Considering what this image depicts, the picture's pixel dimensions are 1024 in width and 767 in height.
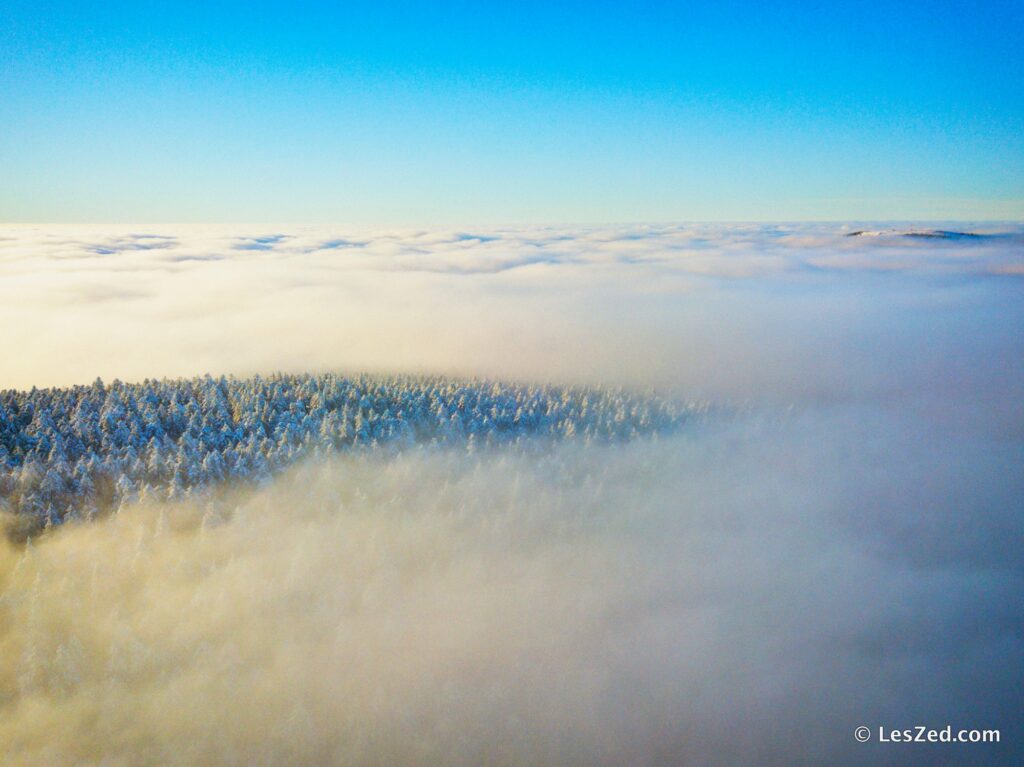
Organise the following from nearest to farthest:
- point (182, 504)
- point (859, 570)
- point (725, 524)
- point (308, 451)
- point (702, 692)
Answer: point (182, 504), point (702, 692), point (308, 451), point (859, 570), point (725, 524)

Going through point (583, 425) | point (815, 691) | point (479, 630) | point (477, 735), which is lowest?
Result: point (815, 691)

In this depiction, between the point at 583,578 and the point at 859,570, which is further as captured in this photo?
the point at 859,570

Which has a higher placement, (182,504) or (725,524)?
(182,504)

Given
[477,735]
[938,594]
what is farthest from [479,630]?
[938,594]

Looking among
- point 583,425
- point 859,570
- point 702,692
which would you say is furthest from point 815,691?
point 583,425

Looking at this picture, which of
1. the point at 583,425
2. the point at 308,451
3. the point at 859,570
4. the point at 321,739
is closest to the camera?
the point at 321,739

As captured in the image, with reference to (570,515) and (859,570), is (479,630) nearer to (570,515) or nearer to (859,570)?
(570,515)
